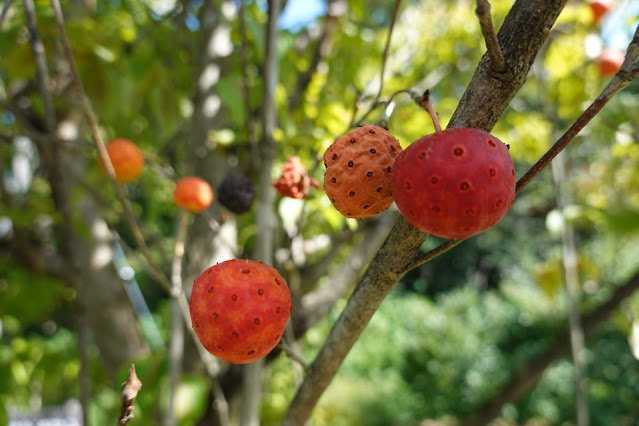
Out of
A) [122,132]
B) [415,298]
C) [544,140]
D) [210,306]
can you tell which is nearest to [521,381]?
[544,140]

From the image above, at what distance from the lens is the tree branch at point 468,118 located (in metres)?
0.45

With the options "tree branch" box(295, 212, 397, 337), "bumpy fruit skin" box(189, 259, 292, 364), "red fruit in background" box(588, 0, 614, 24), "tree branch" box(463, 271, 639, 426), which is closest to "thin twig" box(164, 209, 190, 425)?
"bumpy fruit skin" box(189, 259, 292, 364)

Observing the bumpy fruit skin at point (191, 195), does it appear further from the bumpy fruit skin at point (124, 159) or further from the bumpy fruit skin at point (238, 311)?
the bumpy fruit skin at point (238, 311)

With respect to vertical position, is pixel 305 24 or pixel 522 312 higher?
pixel 305 24

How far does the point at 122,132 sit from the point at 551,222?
1795 millimetres

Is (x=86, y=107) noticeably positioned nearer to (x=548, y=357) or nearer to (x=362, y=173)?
(x=362, y=173)

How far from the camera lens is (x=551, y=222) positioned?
1524 millimetres

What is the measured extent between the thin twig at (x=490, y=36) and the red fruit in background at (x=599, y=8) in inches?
70.6

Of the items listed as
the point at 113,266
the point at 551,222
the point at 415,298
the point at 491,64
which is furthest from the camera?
the point at 415,298

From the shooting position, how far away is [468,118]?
0.47 metres

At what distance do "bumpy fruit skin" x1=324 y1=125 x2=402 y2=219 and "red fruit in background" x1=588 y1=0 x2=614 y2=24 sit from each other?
5.73 ft

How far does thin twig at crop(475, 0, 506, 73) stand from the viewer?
1.25 feet

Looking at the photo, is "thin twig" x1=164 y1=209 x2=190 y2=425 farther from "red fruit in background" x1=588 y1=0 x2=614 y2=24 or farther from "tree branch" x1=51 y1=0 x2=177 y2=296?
"red fruit in background" x1=588 y1=0 x2=614 y2=24

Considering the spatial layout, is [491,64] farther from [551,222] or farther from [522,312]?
[522,312]
